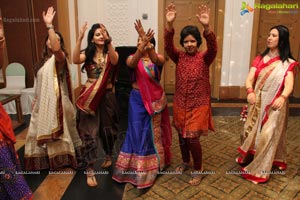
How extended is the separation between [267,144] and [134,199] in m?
1.16

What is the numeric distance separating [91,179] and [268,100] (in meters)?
1.61

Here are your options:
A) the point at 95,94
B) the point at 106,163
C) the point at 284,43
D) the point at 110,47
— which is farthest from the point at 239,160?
the point at 110,47

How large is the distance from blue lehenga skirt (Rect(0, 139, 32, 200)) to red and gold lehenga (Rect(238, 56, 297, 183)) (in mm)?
1759

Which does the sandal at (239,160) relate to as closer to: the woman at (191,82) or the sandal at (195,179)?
the sandal at (195,179)

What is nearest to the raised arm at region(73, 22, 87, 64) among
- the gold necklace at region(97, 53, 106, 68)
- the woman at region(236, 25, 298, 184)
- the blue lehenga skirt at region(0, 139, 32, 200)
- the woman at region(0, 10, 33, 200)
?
the gold necklace at region(97, 53, 106, 68)

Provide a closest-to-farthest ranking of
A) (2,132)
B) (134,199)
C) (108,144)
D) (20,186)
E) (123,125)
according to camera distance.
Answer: (2,132)
(20,186)
(134,199)
(108,144)
(123,125)

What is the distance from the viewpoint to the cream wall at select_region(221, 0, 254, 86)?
4.78 m

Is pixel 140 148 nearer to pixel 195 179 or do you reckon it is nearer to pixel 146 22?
pixel 195 179

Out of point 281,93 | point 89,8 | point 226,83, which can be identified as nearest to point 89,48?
point 281,93

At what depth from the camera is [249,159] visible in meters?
2.49

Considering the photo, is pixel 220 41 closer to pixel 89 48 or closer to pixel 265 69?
pixel 265 69

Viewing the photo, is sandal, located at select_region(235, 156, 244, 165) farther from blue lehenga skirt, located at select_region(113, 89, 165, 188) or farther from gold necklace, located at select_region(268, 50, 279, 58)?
gold necklace, located at select_region(268, 50, 279, 58)

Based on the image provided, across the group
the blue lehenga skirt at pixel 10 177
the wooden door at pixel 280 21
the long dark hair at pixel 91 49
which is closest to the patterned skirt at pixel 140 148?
the long dark hair at pixel 91 49

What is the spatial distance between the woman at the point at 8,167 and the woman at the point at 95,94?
61 cm
